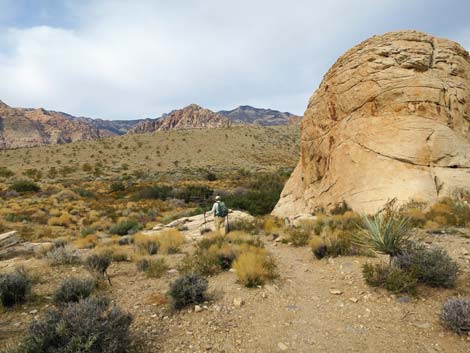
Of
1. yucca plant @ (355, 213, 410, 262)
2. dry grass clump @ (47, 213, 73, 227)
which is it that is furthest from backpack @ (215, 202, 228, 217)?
dry grass clump @ (47, 213, 73, 227)

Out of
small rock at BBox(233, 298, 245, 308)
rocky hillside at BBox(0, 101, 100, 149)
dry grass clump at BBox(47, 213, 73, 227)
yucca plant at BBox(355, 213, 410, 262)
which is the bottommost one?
dry grass clump at BBox(47, 213, 73, 227)

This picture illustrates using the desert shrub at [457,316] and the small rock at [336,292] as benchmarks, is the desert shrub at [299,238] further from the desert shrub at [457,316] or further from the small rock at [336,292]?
the desert shrub at [457,316]

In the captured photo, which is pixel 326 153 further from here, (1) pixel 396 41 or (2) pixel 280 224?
(1) pixel 396 41

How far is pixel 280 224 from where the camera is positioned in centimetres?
1285

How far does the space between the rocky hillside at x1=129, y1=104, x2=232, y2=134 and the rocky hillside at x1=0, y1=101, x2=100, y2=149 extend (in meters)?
36.8

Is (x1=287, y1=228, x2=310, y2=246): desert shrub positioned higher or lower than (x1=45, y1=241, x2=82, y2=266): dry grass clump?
higher

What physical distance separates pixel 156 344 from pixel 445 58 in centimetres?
1609

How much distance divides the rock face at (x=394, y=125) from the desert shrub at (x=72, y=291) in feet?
32.4

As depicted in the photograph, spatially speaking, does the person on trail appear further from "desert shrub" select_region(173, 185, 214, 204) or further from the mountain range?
the mountain range

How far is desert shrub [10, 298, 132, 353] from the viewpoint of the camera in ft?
11.0

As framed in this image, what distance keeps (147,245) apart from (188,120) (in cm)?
15573

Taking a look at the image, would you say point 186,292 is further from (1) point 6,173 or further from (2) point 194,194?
(1) point 6,173

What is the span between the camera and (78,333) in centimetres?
350

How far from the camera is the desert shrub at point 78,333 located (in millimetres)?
3354
